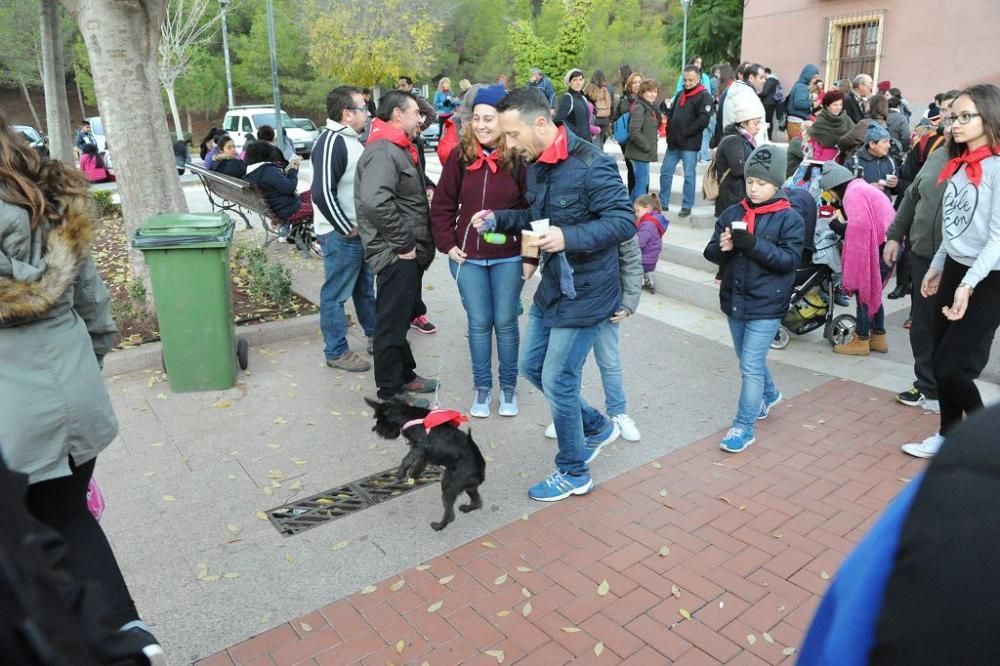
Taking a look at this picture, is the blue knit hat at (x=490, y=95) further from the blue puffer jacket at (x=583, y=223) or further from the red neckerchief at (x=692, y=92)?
the red neckerchief at (x=692, y=92)

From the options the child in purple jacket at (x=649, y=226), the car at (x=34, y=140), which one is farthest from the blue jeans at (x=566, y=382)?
the child in purple jacket at (x=649, y=226)

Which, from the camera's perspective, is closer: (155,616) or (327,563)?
(155,616)

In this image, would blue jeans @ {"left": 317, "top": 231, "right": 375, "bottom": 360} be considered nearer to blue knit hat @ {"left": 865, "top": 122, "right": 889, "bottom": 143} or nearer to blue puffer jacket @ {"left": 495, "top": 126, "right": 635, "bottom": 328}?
blue puffer jacket @ {"left": 495, "top": 126, "right": 635, "bottom": 328}

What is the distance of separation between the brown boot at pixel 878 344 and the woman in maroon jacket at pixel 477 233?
10.7 ft

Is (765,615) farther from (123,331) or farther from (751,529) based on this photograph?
(123,331)

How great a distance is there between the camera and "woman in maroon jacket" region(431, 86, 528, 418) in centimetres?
480

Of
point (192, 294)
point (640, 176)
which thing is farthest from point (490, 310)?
point (640, 176)

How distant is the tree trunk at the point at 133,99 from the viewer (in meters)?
6.32

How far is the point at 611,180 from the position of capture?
12.6 ft

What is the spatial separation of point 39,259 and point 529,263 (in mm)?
2561

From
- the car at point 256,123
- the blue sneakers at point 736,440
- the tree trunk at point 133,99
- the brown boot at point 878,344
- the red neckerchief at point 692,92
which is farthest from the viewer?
the car at point 256,123

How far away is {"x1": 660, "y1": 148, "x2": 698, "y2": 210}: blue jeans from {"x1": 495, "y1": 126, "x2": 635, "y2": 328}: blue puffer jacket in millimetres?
6298

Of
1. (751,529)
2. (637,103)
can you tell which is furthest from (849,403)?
(637,103)

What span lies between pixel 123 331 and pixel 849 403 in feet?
19.0
